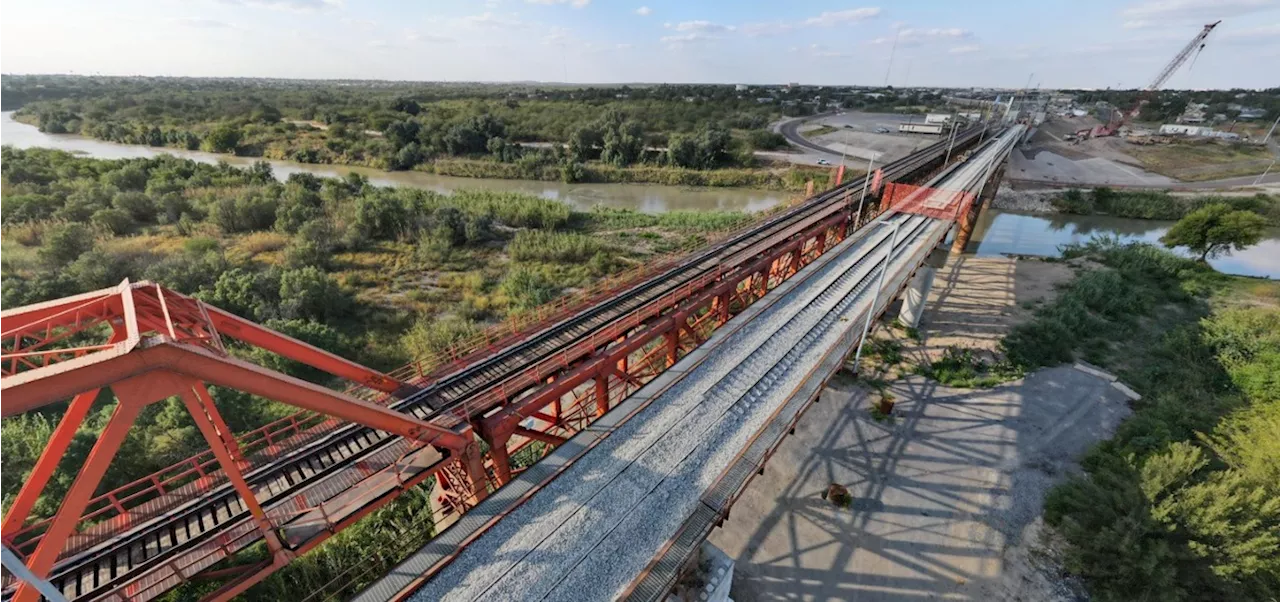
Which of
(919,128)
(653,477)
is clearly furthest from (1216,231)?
(919,128)

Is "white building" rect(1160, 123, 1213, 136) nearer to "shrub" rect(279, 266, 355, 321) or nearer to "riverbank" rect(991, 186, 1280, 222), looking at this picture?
A: "riverbank" rect(991, 186, 1280, 222)

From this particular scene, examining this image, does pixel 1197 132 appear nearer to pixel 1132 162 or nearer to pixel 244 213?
pixel 1132 162

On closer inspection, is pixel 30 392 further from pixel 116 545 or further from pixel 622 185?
pixel 622 185

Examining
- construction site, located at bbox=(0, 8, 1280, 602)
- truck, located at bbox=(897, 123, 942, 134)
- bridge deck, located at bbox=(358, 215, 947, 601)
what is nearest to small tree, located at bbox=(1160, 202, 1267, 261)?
construction site, located at bbox=(0, 8, 1280, 602)

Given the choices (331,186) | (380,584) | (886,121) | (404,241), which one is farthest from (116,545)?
(886,121)

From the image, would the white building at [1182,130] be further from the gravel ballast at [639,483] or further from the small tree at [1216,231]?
the gravel ballast at [639,483]

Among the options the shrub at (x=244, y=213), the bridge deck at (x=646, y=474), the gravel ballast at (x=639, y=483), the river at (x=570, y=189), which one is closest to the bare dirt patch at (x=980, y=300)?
the bridge deck at (x=646, y=474)
